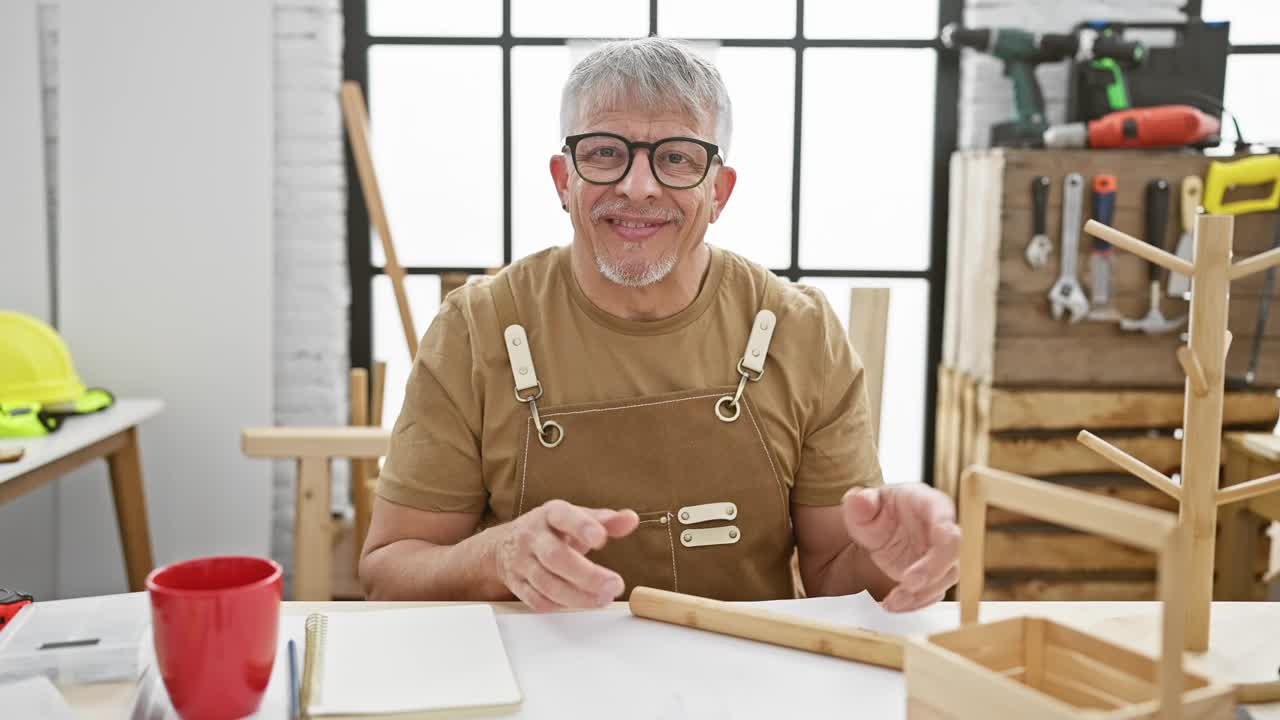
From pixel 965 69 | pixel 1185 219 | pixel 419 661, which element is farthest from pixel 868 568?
pixel 965 69

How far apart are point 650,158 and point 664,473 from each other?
408mm

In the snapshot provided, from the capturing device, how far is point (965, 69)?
3.21 meters

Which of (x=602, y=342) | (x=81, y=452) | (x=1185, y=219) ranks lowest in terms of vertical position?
(x=81, y=452)

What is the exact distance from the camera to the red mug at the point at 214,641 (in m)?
0.81

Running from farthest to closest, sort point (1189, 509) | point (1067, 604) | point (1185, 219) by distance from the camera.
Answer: point (1185, 219)
point (1067, 604)
point (1189, 509)

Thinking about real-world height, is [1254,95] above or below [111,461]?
above

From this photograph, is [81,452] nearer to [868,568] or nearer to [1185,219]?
[868,568]

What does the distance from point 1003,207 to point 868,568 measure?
1636 mm

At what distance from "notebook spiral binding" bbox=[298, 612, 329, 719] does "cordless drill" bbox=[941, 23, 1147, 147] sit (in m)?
2.36

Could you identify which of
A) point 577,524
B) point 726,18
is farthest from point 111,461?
point 577,524

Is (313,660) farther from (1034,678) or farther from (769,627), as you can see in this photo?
(1034,678)

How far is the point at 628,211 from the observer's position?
4.90 ft

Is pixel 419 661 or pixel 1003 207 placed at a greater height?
pixel 1003 207

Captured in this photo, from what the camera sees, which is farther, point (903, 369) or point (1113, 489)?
point (903, 369)
